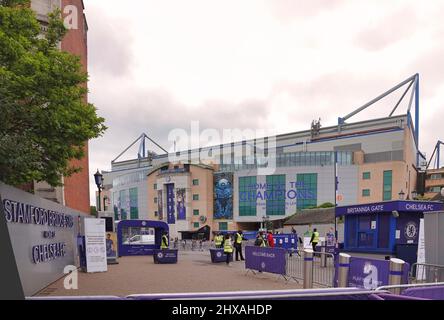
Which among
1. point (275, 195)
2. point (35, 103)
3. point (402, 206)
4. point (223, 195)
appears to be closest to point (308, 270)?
point (402, 206)

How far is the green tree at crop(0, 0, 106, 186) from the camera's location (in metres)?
8.84

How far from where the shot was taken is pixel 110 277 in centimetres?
1363

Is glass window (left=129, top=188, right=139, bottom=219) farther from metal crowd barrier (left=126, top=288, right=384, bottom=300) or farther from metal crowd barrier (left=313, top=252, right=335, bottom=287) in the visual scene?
metal crowd barrier (left=126, top=288, right=384, bottom=300)

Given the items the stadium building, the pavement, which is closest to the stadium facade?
the stadium building

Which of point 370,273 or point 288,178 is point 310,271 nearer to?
point 370,273

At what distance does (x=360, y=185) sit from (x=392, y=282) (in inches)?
2509

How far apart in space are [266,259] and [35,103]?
377 inches

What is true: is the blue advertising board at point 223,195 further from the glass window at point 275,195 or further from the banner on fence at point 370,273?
the banner on fence at point 370,273

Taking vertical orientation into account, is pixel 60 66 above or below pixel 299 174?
above

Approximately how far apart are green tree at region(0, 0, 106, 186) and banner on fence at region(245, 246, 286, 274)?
768cm

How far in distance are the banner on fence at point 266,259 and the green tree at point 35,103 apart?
7683mm

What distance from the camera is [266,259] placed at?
535 inches

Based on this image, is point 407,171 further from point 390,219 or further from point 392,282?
point 392,282
